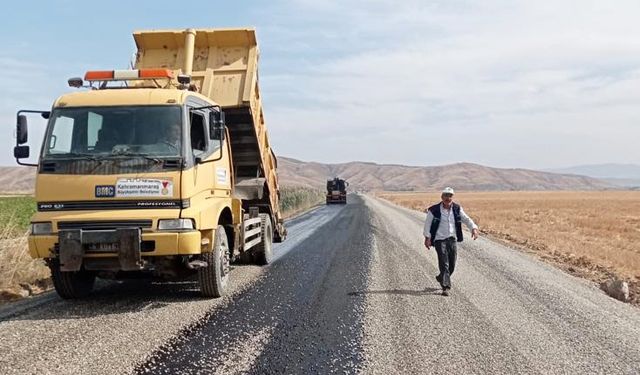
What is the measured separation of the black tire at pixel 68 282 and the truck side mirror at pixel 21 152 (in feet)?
4.61

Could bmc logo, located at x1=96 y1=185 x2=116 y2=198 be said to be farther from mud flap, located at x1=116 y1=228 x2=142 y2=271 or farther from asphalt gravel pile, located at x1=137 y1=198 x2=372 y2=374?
asphalt gravel pile, located at x1=137 y1=198 x2=372 y2=374

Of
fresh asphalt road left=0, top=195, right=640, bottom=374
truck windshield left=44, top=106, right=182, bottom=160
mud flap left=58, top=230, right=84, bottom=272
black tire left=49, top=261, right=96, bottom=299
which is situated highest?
truck windshield left=44, top=106, right=182, bottom=160

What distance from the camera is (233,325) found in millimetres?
6293

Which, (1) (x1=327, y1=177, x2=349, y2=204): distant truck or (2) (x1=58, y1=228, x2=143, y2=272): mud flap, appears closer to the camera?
(2) (x1=58, y1=228, x2=143, y2=272): mud flap

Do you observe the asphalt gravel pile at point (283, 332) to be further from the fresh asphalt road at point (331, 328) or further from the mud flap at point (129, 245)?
the mud flap at point (129, 245)

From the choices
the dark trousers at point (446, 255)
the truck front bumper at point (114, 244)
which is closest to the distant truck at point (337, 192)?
the dark trousers at point (446, 255)

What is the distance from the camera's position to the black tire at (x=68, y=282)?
721cm

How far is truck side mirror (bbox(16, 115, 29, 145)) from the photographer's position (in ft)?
23.3

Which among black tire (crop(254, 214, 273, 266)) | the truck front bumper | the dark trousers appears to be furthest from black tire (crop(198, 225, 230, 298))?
the dark trousers

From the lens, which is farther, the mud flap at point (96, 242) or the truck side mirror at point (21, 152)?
the truck side mirror at point (21, 152)

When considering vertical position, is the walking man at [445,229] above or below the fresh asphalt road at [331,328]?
above

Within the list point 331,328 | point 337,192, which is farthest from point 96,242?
point 337,192

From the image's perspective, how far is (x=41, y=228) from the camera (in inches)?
265

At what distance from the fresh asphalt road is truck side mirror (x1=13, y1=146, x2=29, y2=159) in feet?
6.18
